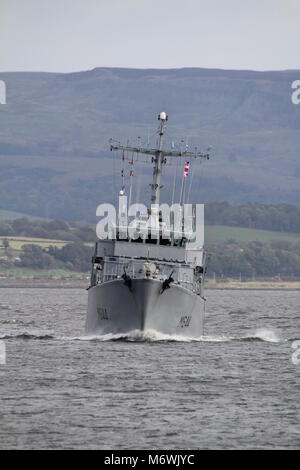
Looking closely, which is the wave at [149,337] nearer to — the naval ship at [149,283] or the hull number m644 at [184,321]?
the naval ship at [149,283]

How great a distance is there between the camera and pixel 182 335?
6794 cm

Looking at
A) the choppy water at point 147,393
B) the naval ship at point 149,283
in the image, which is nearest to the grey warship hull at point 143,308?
the naval ship at point 149,283

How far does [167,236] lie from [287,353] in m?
9.36

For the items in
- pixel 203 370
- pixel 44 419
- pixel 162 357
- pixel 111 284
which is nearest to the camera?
pixel 44 419

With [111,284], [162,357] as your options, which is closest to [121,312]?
[111,284]

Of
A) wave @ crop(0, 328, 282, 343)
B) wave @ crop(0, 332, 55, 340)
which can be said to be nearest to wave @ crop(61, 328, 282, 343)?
wave @ crop(0, 328, 282, 343)

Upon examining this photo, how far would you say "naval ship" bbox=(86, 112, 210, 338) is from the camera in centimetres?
6406

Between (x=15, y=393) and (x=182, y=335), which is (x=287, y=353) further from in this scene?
(x=15, y=393)

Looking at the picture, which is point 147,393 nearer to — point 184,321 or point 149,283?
point 149,283

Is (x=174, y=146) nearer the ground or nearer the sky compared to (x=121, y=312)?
nearer the sky

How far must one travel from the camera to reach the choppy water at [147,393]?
125ft

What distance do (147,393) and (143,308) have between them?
17525mm

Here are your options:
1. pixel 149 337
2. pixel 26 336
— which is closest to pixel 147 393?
pixel 149 337
